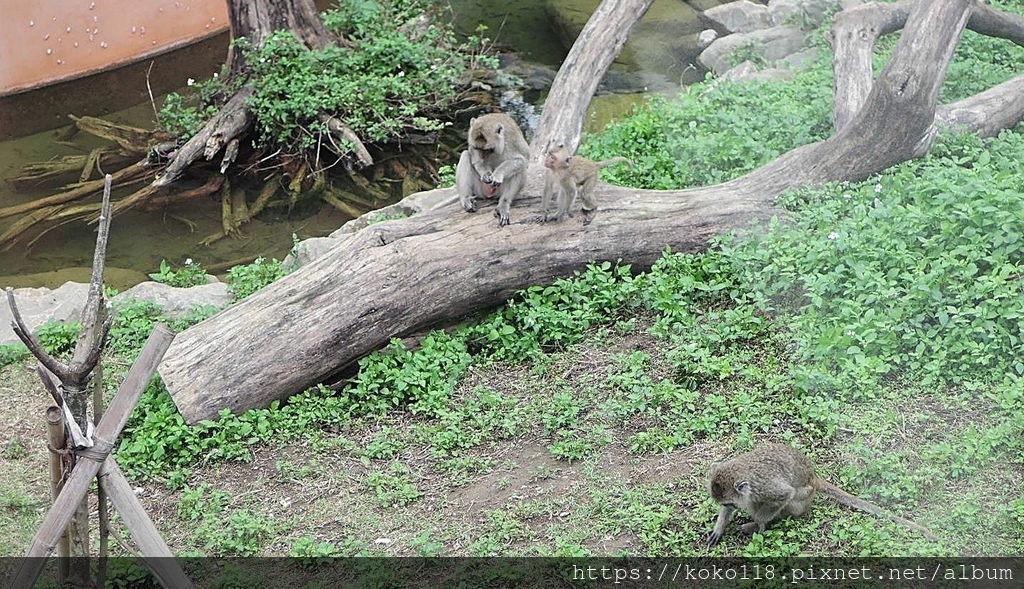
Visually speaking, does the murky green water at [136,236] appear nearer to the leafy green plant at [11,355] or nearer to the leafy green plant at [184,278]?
the leafy green plant at [184,278]

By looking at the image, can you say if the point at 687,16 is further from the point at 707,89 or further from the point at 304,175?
the point at 304,175

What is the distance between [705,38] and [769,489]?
10.7 meters

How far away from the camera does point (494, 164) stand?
752cm

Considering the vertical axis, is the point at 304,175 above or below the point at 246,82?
below

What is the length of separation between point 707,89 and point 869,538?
22.2 ft

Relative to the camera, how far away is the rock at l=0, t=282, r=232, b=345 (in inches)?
316

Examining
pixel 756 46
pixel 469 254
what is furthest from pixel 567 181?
pixel 756 46

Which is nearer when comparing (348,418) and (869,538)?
(869,538)

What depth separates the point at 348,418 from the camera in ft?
22.0

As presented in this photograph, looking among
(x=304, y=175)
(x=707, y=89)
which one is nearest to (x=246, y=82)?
(x=304, y=175)

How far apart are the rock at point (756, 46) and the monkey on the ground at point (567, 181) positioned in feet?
19.3

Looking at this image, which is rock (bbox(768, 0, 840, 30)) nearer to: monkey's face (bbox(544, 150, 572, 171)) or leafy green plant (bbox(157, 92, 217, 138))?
monkey's face (bbox(544, 150, 572, 171))

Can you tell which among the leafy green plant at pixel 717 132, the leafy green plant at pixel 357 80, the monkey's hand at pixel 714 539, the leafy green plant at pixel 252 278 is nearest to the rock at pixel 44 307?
the leafy green plant at pixel 252 278

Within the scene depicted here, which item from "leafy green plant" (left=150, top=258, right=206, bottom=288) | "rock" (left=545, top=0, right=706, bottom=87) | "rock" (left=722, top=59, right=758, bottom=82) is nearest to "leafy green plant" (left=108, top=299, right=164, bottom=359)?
"leafy green plant" (left=150, top=258, right=206, bottom=288)
